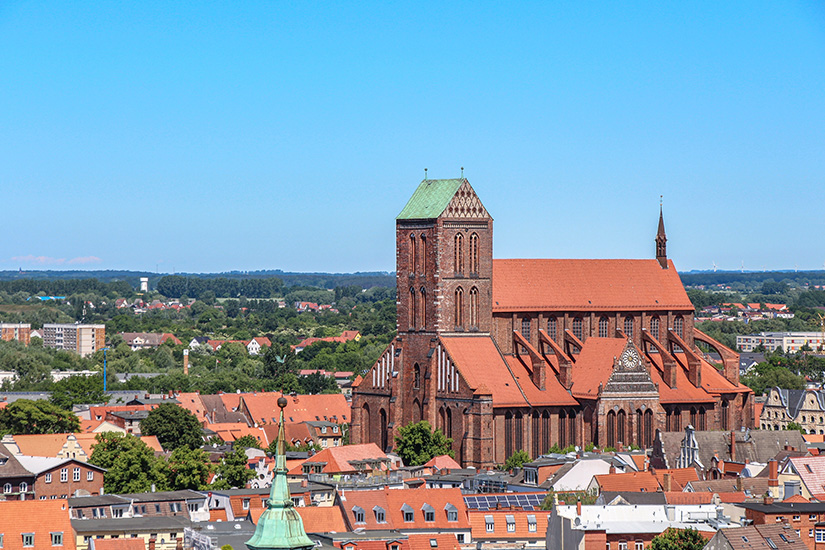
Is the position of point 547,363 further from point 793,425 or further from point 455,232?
point 793,425

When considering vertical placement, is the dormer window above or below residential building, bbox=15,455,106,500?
above

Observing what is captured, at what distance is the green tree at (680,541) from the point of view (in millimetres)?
67562

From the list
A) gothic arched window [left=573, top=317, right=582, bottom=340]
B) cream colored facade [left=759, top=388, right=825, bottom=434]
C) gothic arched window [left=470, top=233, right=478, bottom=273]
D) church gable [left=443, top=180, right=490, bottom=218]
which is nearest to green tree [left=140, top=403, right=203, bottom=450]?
gothic arched window [left=470, top=233, right=478, bottom=273]

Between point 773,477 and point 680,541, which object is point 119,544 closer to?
point 680,541

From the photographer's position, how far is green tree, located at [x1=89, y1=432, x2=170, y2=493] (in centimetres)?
9719

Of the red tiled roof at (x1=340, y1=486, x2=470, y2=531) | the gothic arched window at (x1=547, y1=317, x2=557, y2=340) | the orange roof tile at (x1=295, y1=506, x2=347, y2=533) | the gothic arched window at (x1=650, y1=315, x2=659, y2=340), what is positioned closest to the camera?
the orange roof tile at (x1=295, y1=506, x2=347, y2=533)

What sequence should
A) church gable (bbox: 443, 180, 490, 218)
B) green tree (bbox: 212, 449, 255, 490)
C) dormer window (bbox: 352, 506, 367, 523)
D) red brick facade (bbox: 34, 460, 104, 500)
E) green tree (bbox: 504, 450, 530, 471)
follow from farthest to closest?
church gable (bbox: 443, 180, 490, 218) → green tree (bbox: 504, 450, 530, 471) → red brick facade (bbox: 34, 460, 104, 500) → green tree (bbox: 212, 449, 255, 490) → dormer window (bbox: 352, 506, 367, 523)

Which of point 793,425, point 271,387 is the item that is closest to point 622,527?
point 793,425

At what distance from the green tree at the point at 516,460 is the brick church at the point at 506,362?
0.92 meters

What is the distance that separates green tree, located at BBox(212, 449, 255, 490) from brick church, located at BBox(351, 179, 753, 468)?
1466 centimetres

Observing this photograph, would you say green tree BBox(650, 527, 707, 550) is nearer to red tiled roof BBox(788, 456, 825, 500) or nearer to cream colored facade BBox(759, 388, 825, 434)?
red tiled roof BBox(788, 456, 825, 500)

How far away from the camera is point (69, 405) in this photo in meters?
150

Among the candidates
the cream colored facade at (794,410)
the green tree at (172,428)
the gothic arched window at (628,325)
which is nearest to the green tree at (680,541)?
the gothic arched window at (628,325)

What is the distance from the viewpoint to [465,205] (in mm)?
113125
